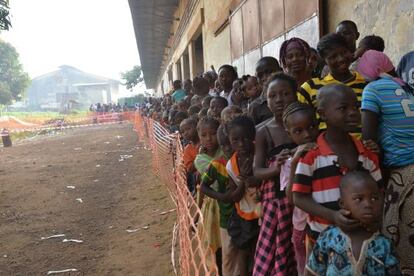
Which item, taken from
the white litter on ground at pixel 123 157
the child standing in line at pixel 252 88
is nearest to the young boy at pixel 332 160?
the child standing in line at pixel 252 88

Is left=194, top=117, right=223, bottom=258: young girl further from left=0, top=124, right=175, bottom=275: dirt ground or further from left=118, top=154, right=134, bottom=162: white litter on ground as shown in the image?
left=118, top=154, right=134, bottom=162: white litter on ground

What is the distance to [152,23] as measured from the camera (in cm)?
2031

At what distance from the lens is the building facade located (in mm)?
3549

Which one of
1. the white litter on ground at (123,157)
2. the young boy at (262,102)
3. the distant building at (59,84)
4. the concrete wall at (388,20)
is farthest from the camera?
the distant building at (59,84)

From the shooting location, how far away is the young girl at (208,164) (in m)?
3.45

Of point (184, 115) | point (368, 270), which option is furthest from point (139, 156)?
point (368, 270)

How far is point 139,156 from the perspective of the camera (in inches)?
542

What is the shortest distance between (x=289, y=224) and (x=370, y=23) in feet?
7.39

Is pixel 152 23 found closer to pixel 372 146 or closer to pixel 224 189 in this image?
pixel 224 189

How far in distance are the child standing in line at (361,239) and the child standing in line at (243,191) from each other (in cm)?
92

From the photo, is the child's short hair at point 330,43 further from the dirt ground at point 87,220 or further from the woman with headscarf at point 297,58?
the dirt ground at point 87,220

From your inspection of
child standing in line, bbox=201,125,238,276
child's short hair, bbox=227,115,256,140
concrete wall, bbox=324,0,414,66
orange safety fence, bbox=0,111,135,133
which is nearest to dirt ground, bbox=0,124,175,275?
child standing in line, bbox=201,125,238,276

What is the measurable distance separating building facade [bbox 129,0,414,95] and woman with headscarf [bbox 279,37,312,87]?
909 mm

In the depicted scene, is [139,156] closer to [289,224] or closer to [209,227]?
[209,227]
